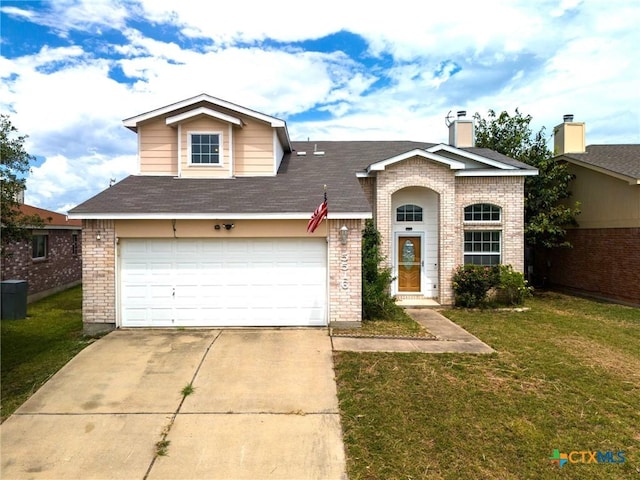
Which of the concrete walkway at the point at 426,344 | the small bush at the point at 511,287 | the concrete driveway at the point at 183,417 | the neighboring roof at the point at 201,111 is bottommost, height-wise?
the concrete driveway at the point at 183,417

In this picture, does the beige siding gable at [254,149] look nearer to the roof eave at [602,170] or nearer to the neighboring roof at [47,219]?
the neighboring roof at [47,219]

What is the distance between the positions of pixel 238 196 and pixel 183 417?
567 cm

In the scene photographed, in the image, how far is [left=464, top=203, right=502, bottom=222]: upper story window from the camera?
12.7m

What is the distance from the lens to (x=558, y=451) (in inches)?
170

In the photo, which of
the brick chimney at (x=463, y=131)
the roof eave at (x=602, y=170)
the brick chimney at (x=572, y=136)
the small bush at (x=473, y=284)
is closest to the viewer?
the small bush at (x=473, y=284)

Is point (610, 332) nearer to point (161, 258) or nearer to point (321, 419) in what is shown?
point (321, 419)

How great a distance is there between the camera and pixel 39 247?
15477mm

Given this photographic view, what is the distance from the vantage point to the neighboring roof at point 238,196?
8.77m

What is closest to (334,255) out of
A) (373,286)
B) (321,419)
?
(373,286)

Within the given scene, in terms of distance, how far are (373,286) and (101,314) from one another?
6.43 metres

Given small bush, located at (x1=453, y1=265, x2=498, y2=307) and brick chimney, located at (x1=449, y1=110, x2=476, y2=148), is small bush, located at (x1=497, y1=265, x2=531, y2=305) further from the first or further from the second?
brick chimney, located at (x1=449, y1=110, x2=476, y2=148)

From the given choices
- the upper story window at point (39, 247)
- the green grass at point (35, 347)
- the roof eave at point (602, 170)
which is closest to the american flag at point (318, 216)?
the green grass at point (35, 347)

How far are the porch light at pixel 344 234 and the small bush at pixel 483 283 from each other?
494cm

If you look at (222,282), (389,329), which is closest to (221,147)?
(222,282)
